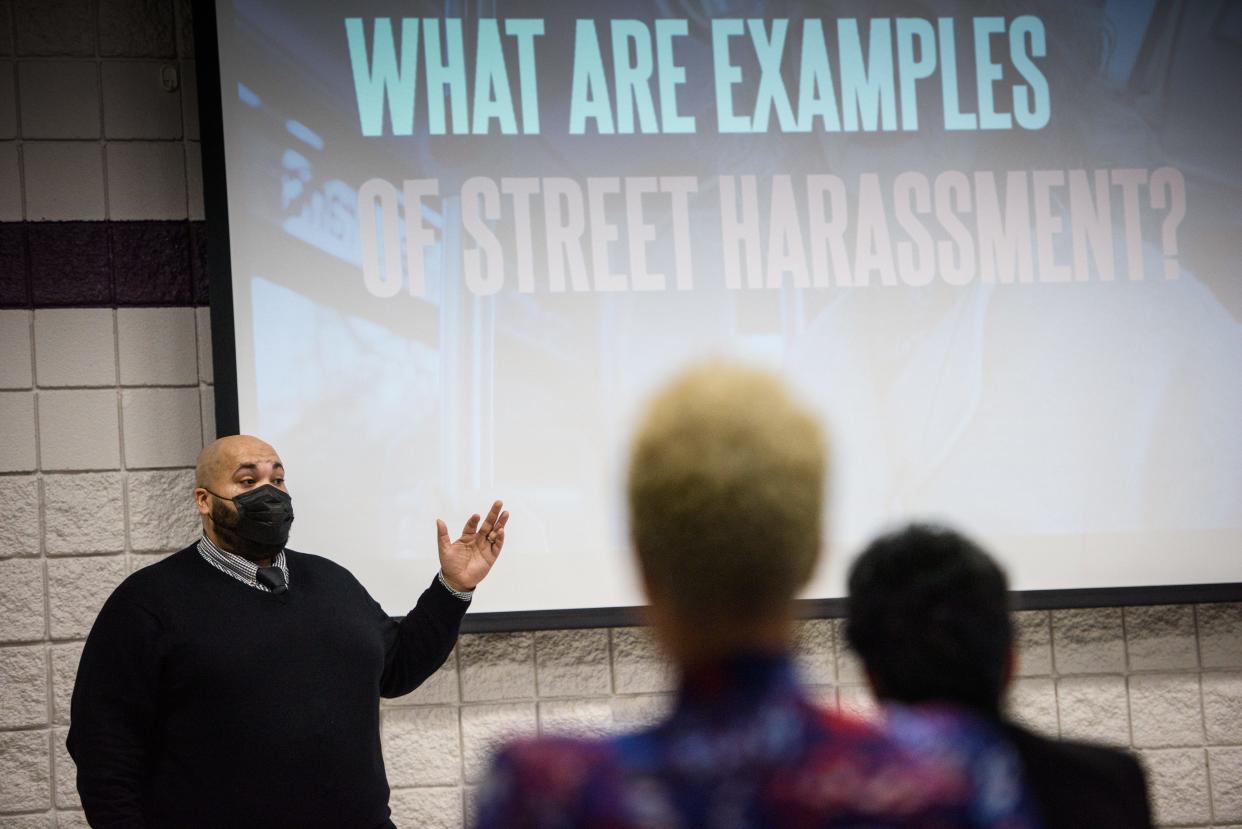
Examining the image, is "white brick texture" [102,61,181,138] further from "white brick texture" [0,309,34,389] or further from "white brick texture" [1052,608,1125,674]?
"white brick texture" [1052,608,1125,674]

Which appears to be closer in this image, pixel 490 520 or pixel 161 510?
pixel 490 520

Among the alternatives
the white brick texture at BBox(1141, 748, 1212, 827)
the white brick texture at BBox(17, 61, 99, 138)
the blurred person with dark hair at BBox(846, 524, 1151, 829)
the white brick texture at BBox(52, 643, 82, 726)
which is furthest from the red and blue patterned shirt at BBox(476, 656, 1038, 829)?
the white brick texture at BBox(17, 61, 99, 138)

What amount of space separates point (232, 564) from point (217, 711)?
0.84 ft

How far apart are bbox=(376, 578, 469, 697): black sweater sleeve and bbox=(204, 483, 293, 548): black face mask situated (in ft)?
0.90

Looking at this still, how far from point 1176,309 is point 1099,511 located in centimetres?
54

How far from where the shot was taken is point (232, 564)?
198cm

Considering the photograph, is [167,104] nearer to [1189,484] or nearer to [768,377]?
[768,377]

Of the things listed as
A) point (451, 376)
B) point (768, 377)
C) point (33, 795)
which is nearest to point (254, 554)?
point (451, 376)

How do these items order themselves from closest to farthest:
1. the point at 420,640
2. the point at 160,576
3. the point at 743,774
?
the point at 743,774
the point at 160,576
the point at 420,640

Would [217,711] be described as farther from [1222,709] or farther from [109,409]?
→ [1222,709]

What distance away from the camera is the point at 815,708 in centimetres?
78

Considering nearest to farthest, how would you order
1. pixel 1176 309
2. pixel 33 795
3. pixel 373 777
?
pixel 373 777 → pixel 33 795 → pixel 1176 309

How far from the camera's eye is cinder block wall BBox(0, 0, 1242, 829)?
2.66 m

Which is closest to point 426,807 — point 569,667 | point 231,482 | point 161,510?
point 569,667
